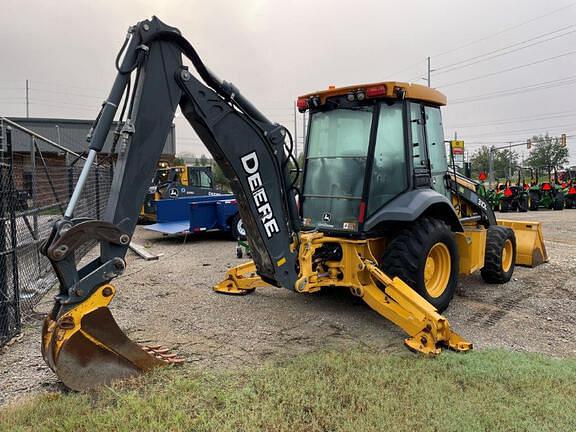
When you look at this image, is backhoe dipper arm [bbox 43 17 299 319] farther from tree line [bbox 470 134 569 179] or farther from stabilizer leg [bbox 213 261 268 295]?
tree line [bbox 470 134 569 179]

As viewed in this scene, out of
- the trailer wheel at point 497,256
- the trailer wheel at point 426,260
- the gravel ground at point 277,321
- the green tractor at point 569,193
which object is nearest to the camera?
the gravel ground at point 277,321

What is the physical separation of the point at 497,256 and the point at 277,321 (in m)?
3.43

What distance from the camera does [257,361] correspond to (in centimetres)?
412

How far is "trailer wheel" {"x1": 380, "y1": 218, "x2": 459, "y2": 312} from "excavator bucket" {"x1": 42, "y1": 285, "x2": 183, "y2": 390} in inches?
106

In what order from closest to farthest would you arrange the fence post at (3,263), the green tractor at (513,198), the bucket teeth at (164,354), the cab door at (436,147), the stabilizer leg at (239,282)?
the bucket teeth at (164,354) → the fence post at (3,263) → the cab door at (436,147) → the stabilizer leg at (239,282) → the green tractor at (513,198)

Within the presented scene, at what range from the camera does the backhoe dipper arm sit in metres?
3.36

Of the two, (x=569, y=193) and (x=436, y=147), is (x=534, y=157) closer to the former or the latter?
(x=569, y=193)

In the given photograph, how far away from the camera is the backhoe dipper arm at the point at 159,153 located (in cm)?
336

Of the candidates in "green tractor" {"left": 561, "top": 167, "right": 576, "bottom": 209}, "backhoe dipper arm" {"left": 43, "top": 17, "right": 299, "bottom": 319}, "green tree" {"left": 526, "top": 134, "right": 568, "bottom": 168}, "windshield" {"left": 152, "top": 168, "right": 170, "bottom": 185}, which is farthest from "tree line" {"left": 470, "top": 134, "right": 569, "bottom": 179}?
"backhoe dipper arm" {"left": 43, "top": 17, "right": 299, "bottom": 319}

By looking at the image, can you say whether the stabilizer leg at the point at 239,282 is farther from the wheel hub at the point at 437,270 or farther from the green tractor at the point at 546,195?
the green tractor at the point at 546,195

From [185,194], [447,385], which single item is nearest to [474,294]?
[447,385]

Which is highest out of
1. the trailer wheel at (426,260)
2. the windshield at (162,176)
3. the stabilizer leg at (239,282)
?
the windshield at (162,176)

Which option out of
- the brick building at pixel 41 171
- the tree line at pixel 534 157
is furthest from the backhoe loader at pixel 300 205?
the tree line at pixel 534 157

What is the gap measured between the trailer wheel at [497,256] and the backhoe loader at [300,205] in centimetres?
2
